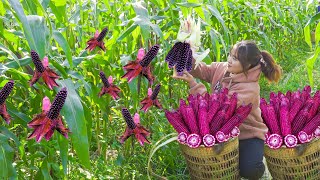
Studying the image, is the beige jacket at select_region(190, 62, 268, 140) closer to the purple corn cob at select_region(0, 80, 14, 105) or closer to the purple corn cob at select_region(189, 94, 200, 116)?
the purple corn cob at select_region(189, 94, 200, 116)

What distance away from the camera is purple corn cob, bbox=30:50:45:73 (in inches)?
63.1

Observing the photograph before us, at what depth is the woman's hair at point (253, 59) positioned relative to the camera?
293cm

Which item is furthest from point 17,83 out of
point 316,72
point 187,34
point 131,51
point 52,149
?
point 316,72

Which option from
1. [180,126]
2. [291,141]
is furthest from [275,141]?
[180,126]

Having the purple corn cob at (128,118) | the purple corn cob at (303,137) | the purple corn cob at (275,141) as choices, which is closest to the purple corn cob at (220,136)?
the purple corn cob at (275,141)

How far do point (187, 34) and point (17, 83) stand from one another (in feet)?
2.18

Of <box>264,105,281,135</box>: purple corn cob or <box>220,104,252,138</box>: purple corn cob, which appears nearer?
<box>220,104,252,138</box>: purple corn cob

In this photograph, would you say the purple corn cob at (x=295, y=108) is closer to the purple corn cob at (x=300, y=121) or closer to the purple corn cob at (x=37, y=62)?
the purple corn cob at (x=300, y=121)

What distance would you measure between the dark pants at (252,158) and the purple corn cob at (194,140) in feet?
1.46

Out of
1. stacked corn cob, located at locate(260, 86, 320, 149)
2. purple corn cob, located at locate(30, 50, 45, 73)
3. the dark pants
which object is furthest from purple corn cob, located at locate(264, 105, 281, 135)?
purple corn cob, located at locate(30, 50, 45, 73)

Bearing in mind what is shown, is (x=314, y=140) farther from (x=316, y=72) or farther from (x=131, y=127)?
(x=316, y=72)

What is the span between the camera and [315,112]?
9.45ft

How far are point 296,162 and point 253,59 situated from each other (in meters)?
0.59

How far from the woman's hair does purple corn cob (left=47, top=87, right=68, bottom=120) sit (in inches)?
62.2
